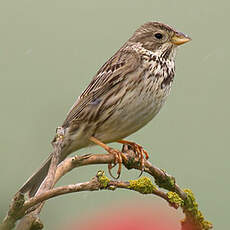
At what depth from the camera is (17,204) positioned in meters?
1.29

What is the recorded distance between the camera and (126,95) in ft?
9.89

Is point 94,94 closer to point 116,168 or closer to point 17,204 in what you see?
point 116,168

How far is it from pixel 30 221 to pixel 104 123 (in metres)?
1.76

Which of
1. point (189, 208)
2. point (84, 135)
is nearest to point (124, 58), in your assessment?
point (84, 135)

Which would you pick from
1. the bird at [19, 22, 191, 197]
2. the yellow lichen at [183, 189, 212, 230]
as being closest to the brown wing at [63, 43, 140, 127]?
the bird at [19, 22, 191, 197]

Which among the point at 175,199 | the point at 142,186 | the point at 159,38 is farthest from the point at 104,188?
the point at 159,38

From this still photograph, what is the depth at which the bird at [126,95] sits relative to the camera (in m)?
2.96

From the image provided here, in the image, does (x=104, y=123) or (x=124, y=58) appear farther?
(x=124, y=58)

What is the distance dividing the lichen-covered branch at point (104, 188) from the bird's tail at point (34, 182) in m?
0.47

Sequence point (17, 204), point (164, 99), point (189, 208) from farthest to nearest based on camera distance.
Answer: point (164, 99), point (189, 208), point (17, 204)

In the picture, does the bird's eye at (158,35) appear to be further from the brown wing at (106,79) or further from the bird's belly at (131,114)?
the bird's belly at (131,114)

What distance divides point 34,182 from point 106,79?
113cm

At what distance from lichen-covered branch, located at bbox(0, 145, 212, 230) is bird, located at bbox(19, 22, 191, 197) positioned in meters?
Answer: 0.71

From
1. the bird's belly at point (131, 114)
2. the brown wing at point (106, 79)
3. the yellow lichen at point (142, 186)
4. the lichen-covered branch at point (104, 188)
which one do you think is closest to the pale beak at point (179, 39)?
the brown wing at point (106, 79)
